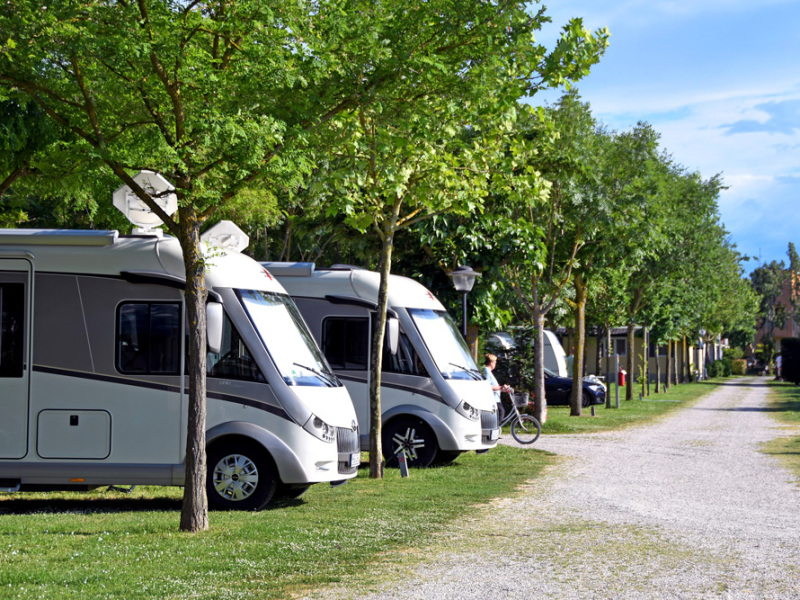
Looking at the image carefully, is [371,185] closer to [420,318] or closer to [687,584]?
[420,318]

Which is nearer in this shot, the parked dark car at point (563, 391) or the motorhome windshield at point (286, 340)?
the motorhome windshield at point (286, 340)

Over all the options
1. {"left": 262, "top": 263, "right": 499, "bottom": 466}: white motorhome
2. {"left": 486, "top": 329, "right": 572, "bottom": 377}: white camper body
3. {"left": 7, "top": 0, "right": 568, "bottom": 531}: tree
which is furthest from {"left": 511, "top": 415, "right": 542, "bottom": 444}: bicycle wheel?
{"left": 486, "top": 329, "right": 572, "bottom": 377}: white camper body

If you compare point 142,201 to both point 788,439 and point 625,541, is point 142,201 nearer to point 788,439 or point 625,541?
point 625,541

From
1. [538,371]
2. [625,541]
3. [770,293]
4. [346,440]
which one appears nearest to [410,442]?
[346,440]

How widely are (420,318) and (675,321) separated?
31.5 m

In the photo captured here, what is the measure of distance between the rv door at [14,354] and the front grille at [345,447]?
317 centimetres

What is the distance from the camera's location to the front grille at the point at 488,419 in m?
15.1

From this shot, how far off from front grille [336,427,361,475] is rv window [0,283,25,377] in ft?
10.9

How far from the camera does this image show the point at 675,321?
4447 cm

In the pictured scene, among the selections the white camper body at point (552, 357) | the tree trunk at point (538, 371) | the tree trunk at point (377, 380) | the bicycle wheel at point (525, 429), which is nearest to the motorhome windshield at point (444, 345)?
the tree trunk at point (377, 380)

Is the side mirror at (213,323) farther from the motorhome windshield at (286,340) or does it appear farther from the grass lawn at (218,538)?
the grass lawn at (218,538)

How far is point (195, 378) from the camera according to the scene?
351 inches

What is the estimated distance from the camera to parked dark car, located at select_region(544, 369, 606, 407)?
112ft

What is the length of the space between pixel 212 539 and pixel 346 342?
6.45 meters
